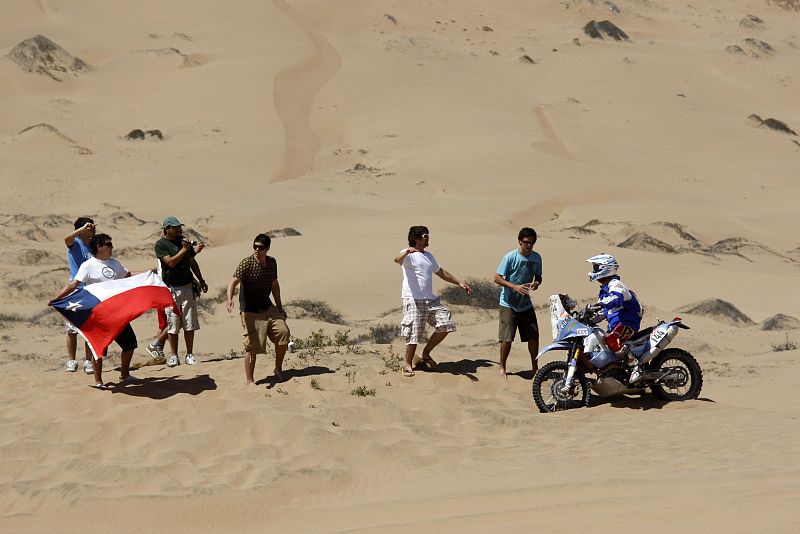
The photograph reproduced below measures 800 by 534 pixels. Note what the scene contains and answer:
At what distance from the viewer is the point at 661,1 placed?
75625mm

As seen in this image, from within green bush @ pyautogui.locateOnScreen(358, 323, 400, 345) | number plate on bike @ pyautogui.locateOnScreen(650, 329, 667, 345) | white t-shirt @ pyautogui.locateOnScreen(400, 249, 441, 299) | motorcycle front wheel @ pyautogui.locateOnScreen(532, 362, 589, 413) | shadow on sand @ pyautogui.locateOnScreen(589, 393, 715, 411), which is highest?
white t-shirt @ pyautogui.locateOnScreen(400, 249, 441, 299)

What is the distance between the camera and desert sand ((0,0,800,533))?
676cm

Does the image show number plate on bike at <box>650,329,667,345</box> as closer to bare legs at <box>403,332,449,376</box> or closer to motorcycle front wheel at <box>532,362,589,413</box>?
motorcycle front wheel at <box>532,362,589,413</box>

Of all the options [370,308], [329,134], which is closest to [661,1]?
[329,134]

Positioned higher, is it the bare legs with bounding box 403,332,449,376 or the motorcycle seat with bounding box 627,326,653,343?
the motorcycle seat with bounding box 627,326,653,343

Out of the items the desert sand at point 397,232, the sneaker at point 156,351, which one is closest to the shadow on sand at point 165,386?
the desert sand at point 397,232

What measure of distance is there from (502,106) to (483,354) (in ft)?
114

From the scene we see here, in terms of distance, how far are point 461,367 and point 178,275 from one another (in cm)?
324

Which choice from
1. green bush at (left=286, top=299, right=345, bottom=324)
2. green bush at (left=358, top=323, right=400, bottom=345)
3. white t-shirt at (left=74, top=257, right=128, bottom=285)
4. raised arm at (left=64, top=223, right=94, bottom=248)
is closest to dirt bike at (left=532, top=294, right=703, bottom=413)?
white t-shirt at (left=74, top=257, right=128, bottom=285)

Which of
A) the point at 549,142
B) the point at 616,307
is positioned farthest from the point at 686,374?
the point at 549,142

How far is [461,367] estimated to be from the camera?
10508 millimetres

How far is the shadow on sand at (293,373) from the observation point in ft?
31.6

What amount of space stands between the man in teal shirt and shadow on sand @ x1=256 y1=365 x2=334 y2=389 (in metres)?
1.92

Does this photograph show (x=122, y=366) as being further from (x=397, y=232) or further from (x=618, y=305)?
(x=397, y=232)
